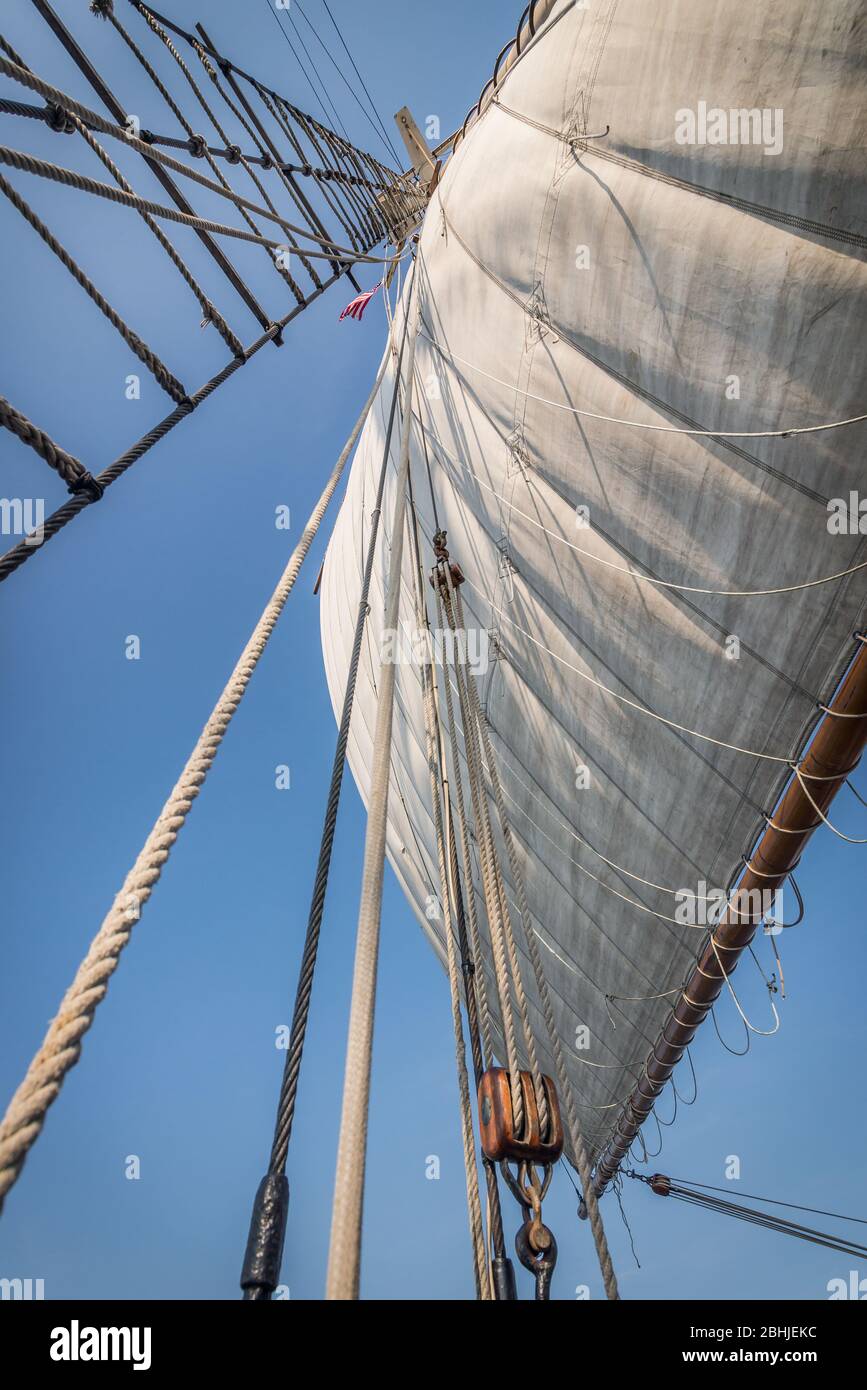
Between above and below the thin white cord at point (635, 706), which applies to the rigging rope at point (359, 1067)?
below

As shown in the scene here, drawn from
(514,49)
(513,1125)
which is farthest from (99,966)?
(514,49)

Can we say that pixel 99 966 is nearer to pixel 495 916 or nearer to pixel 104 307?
pixel 495 916

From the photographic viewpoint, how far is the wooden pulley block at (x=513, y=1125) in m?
2.19

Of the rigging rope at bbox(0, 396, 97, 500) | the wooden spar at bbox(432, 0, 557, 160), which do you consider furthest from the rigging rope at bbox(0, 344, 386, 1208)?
the wooden spar at bbox(432, 0, 557, 160)

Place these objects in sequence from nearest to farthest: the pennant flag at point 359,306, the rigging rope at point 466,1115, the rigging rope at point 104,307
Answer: the rigging rope at point 466,1115
the rigging rope at point 104,307
the pennant flag at point 359,306

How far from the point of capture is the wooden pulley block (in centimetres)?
219

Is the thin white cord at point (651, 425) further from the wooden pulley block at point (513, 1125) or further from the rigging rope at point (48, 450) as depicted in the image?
the wooden pulley block at point (513, 1125)

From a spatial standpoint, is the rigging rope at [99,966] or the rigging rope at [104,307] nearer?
the rigging rope at [99,966]

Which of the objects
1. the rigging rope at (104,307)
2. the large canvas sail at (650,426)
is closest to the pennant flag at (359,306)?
the large canvas sail at (650,426)

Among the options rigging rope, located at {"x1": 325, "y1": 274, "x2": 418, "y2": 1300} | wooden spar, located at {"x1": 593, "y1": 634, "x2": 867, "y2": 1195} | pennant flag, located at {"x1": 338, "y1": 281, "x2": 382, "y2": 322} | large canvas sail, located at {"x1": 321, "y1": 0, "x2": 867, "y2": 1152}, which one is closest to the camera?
rigging rope, located at {"x1": 325, "y1": 274, "x2": 418, "y2": 1300}

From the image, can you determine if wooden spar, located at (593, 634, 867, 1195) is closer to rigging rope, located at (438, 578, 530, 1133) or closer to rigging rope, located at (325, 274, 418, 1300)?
rigging rope, located at (438, 578, 530, 1133)

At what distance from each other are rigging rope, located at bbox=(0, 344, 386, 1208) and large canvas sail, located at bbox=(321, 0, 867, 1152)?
358 cm

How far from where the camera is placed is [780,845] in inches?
193

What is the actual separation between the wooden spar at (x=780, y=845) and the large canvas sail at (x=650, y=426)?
0.31m
